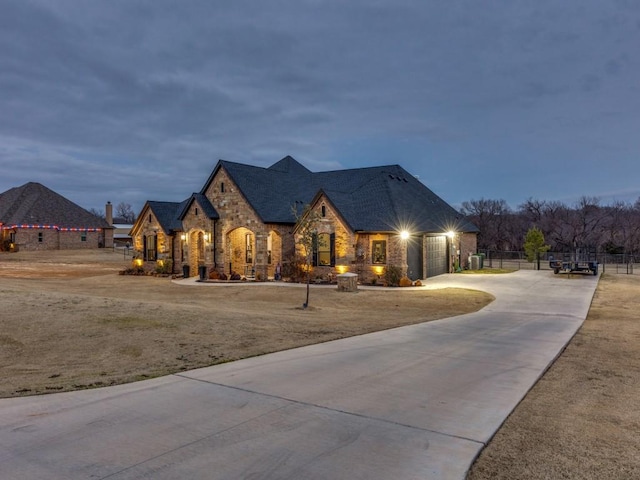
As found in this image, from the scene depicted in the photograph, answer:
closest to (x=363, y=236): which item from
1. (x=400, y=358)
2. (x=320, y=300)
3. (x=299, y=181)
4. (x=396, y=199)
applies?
(x=396, y=199)

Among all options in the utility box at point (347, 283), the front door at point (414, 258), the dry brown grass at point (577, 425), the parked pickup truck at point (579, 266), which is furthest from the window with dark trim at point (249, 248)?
the dry brown grass at point (577, 425)

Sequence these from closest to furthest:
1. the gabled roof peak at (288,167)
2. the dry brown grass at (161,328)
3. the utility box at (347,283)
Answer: the dry brown grass at (161,328) < the utility box at (347,283) < the gabled roof peak at (288,167)

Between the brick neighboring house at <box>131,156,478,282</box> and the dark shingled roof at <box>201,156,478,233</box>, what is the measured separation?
7 cm

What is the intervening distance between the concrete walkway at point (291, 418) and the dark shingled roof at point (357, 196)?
1724 cm

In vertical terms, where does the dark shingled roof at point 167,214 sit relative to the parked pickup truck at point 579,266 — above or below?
above

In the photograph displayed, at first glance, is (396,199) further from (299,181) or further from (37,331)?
(37,331)

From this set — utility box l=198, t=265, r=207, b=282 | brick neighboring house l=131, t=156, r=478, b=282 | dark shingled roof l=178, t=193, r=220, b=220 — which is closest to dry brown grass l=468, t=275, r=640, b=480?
brick neighboring house l=131, t=156, r=478, b=282

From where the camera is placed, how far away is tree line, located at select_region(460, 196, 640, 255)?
5506cm

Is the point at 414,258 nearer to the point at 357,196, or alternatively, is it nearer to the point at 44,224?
the point at 357,196

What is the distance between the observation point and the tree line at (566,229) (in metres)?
55.1

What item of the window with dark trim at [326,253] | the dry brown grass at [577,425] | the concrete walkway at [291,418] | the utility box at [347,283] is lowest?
the dry brown grass at [577,425]

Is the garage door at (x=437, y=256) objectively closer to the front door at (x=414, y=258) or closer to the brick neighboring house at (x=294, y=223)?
the brick neighboring house at (x=294, y=223)

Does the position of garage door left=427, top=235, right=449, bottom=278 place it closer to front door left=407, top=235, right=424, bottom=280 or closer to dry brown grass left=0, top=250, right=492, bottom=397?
front door left=407, top=235, right=424, bottom=280

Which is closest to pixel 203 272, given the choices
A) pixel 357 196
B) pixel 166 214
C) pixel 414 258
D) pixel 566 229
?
pixel 166 214
